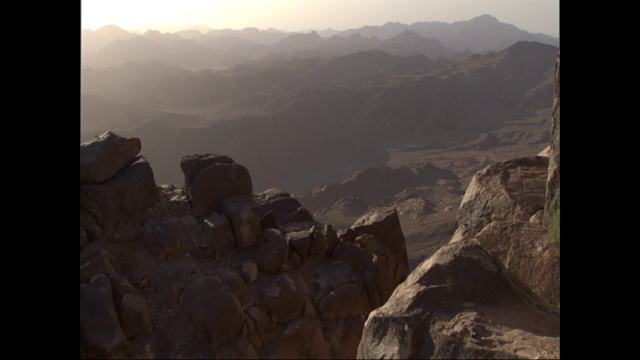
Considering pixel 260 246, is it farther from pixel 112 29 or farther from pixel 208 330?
pixel 112 29

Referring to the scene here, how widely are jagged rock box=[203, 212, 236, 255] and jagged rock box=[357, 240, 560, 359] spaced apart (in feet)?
23.4

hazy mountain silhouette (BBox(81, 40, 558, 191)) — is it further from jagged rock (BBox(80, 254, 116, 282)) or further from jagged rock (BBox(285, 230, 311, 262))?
jagged rock (BBox(80, 254, 116, 282))

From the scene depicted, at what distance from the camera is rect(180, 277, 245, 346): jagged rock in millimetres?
8836

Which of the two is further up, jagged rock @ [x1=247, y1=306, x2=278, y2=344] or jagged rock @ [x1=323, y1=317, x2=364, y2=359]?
jagged rock @ [x1=247, y1=306, x2=278, y2=344]

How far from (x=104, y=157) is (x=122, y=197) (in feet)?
2.92

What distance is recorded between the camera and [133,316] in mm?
8484

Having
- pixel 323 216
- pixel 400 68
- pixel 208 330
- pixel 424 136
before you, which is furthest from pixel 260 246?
pixel 400 68

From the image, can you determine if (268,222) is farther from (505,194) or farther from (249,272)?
(505,194)

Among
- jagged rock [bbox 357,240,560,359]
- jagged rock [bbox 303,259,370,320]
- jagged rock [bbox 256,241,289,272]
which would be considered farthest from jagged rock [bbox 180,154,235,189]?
jagged rock [bbox 357,240,560,359]

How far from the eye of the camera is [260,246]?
34.7ft

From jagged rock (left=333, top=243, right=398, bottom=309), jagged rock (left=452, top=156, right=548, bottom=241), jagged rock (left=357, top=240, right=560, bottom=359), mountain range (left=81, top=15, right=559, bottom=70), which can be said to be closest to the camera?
jagged rock (left=357, top=240, right=560, bottom=359)
